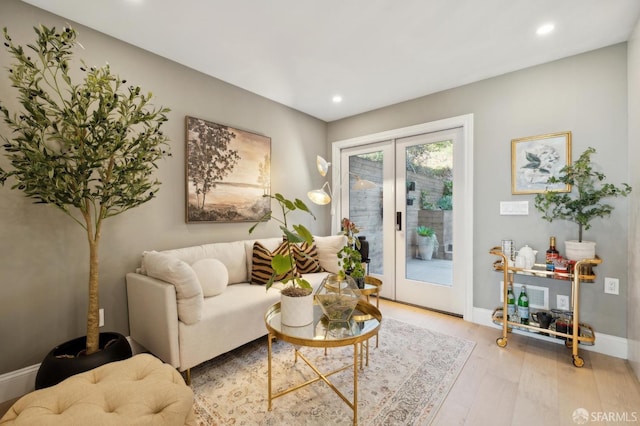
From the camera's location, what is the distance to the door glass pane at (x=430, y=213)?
126 inches

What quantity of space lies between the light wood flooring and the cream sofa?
0.88 metres

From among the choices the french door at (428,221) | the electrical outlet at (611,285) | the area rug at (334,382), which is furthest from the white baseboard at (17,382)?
the electrical outlet at (611,285)

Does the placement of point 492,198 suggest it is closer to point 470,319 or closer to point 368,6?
point 470,319

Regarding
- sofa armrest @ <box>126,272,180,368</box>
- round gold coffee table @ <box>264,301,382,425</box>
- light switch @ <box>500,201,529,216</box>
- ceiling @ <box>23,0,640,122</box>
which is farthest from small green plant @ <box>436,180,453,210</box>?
sofa armrest @ <box>126,272,180,368</box>

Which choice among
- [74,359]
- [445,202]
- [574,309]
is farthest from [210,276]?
[574,309]

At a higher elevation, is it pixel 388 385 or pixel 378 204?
pixel 378 204

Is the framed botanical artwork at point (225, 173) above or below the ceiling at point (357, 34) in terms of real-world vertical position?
below

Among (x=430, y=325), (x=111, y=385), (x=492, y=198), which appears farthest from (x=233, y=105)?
(x=430, y=325)

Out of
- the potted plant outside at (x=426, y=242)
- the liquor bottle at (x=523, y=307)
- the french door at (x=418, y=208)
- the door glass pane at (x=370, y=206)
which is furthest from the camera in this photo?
the door glass pane at (x=370, y=206)

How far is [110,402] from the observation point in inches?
43.2

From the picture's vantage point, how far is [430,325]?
286 cm

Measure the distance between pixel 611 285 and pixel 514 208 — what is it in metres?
0.90

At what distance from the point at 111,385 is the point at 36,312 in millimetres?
1261

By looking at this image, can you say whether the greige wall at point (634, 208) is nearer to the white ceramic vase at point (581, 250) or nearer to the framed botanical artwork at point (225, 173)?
the white ceramic vase at point (581, 250)
